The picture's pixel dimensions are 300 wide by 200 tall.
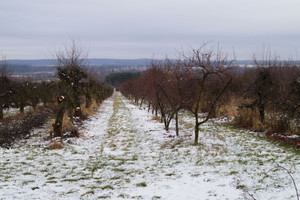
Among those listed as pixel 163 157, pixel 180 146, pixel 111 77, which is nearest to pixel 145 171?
pixel 163 157

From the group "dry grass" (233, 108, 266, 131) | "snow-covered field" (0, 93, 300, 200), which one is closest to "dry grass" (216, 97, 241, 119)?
"dry grass" (233, 108, 266, 131)

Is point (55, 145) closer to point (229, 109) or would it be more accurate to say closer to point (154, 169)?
point (154, 169)

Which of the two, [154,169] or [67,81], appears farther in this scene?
[67,81]

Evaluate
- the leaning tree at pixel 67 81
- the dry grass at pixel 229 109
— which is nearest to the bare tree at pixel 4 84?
the leaning tree at pixel 67 81

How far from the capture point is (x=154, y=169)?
6.72m

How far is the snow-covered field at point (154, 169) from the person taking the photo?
498 centimetres

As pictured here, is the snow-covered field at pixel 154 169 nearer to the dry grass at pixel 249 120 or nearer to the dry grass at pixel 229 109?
the dry grass at pixel 249 120

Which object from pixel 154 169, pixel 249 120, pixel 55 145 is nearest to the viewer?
pixel 154 169

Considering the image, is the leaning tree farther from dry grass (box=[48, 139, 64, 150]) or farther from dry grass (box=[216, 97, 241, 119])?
dry grass (box=[216, 97, 241, 119])

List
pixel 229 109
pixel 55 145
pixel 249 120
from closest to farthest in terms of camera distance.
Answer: pixel 55 145 < pixel 249 120 < pixel 229 109

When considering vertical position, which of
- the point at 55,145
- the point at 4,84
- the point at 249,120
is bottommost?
the point at 55,145

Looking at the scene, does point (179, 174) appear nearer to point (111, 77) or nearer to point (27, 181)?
point (27, 181)

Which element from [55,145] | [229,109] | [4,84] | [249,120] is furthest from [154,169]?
[4,84]

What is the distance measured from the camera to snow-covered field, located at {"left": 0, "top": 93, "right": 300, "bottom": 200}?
4.98 metres
